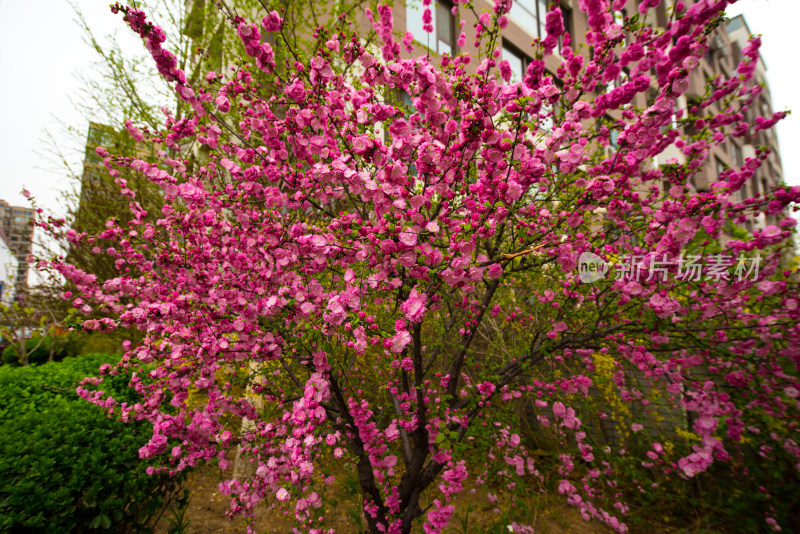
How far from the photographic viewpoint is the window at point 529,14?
1172 centimetres

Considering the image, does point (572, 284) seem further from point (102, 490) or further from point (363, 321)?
Result: point (102, 490)

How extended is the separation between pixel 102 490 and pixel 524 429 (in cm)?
639

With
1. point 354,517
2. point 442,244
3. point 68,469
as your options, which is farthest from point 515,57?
point 68,469

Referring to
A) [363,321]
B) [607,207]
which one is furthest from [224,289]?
[607,207]

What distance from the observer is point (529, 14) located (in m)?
12.2

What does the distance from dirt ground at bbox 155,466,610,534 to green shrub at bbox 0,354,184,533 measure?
1070 millimetres

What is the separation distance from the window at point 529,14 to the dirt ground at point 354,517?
45.4 feet

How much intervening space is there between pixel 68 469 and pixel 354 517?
108 inches

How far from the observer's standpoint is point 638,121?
213 cm

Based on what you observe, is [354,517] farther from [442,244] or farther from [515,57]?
[515,57]

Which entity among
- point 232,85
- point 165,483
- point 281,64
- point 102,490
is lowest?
point 165,483

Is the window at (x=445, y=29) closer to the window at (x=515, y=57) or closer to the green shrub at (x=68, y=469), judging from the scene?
the window at (x=515, y=57)

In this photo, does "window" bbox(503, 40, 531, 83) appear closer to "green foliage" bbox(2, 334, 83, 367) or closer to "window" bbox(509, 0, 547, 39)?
"window" bbox(509, 0, 547, 39)

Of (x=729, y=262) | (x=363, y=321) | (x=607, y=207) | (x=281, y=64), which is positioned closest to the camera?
(x=363, y=321)
